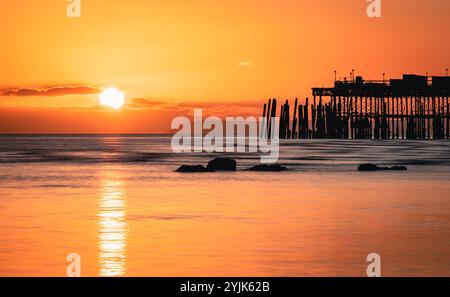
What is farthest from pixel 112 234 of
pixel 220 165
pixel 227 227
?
pixel 220 165

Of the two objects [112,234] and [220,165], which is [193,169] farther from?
[112,234]

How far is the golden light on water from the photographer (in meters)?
18.7

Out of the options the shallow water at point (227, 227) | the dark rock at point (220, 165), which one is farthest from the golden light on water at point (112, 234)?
the dark rock at point (220, 165)

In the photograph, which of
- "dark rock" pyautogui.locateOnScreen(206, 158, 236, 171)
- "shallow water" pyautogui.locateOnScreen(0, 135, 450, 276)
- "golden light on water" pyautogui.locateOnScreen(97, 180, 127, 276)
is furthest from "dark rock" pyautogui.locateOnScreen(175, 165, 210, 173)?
"golden light on water" pyautogui.locateOnScreen(97, 180, 127, 276)

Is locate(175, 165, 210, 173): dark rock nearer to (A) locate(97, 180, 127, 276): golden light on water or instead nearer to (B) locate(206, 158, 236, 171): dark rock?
(B) locate(206, 158, 236, 171): dark rock

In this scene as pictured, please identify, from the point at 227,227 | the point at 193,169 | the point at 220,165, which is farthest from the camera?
the point at 220,165

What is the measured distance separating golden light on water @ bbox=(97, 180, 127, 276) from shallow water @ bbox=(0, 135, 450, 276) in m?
0.04

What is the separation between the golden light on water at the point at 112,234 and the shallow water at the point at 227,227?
Answer: 35 millimetres

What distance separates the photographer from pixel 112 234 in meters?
24.0

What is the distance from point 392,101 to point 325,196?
117 m

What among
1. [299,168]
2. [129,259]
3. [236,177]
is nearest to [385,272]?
[129,259]

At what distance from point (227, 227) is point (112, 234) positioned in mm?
3474

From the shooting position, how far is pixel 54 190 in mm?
42250

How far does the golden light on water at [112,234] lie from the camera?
61.5 ft
